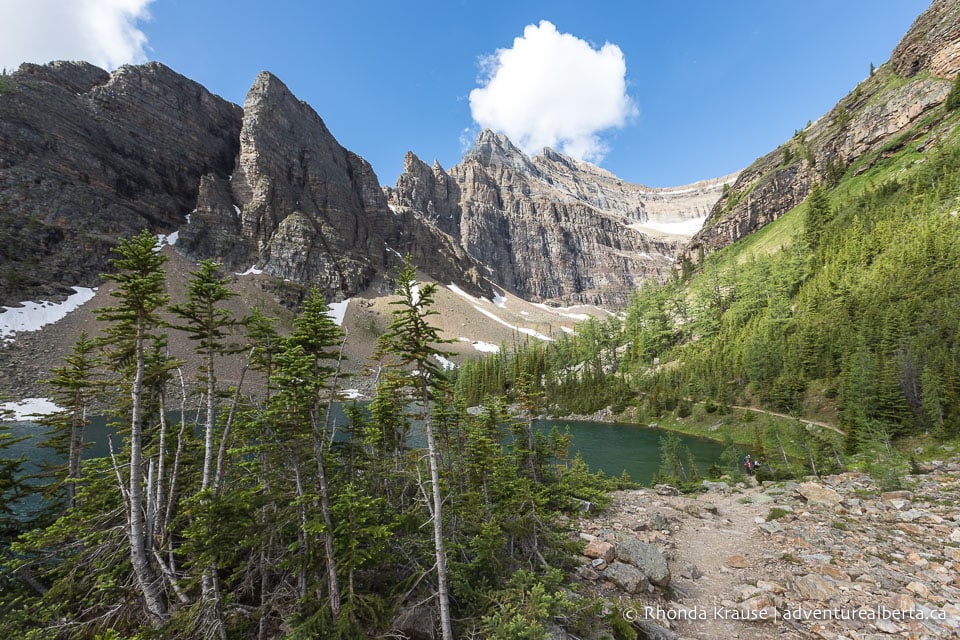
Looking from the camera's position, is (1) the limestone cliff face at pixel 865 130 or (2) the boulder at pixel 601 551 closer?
(2) the boulder at pixel 601 551

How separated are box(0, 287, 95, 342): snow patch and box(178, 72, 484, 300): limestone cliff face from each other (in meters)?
42.3

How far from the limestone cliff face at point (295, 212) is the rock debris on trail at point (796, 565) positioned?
482 feet

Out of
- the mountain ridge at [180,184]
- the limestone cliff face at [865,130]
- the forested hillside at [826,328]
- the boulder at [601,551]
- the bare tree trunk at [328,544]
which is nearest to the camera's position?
the bare tree trunk at [328,544]

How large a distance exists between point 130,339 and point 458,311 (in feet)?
499

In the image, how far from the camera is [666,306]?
90688 millimetres

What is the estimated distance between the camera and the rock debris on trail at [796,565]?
871 cm

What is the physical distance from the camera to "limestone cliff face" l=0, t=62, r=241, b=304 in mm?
91688

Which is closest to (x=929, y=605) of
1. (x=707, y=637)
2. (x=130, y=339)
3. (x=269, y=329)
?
(x=707, y=637)

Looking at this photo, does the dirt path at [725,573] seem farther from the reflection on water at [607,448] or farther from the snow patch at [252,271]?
the snow patch at [252,271]

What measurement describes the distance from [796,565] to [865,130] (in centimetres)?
13350

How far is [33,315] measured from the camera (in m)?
79.8


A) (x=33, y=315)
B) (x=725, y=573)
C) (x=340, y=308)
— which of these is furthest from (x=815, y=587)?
(x=340, y=308)

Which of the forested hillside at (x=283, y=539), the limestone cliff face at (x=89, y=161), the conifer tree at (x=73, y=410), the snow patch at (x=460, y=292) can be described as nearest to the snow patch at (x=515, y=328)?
the snow patch at (x=460, y=292)

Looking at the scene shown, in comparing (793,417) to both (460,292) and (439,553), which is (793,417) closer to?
(439,553)
